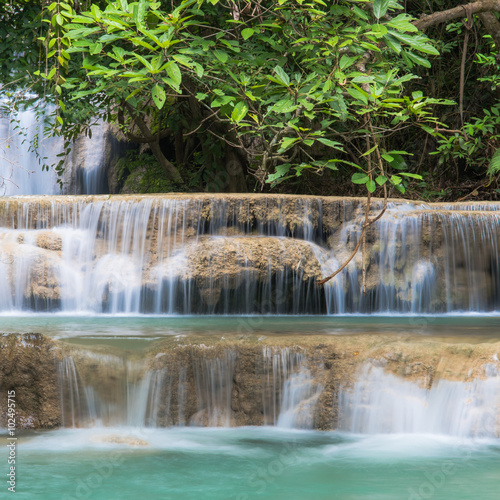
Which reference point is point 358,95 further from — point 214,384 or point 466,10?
point 466,10

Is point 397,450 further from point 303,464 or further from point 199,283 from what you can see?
point 199,283

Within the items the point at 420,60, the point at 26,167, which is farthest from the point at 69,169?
the point at 420,60

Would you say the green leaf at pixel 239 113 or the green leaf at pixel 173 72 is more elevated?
the green leaf at pixel 173 72

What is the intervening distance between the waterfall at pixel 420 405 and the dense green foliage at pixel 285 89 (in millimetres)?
2012

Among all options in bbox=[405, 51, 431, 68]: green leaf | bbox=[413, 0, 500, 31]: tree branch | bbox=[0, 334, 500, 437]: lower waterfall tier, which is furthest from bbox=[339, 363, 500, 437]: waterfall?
bbox=[413, 0, 500, 31]: tree branch

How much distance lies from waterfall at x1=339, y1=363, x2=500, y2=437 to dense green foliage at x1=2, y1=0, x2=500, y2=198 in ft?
6.60

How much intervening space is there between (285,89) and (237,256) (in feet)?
6.03

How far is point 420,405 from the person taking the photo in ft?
13.4

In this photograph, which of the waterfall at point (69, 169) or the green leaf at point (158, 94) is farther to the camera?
the waterfall at point (69, 169)

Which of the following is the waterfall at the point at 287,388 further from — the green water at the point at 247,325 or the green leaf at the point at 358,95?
the green leaf at the point at 358,95

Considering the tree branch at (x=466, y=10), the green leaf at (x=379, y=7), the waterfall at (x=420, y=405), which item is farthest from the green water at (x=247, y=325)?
the tree branch at (x=466, y=10)

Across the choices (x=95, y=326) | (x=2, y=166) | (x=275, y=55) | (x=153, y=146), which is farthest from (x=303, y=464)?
(x=2, y=166)

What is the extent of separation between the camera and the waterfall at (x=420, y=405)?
393 centimetres

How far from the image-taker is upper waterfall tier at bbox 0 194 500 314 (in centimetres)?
665
